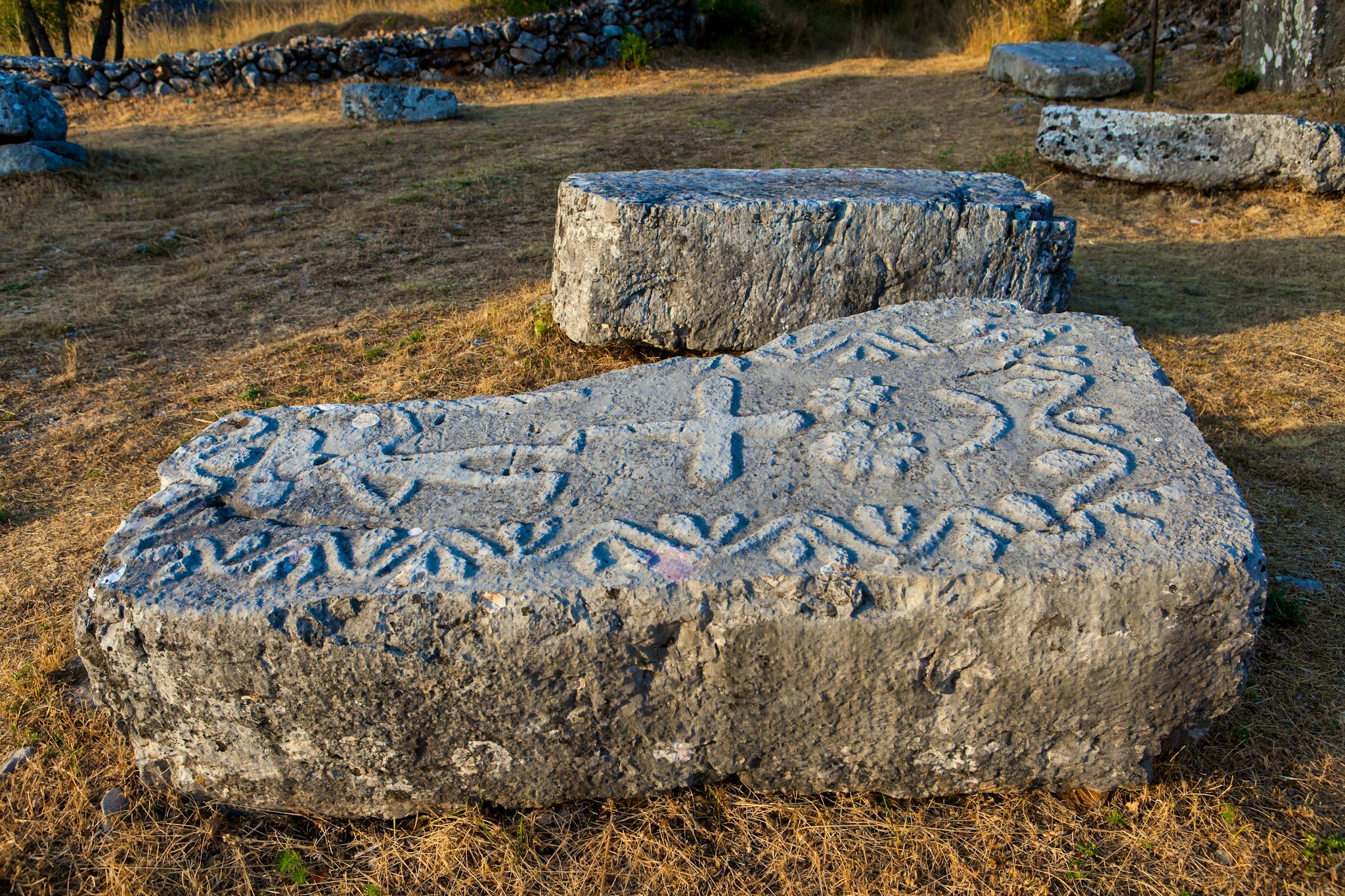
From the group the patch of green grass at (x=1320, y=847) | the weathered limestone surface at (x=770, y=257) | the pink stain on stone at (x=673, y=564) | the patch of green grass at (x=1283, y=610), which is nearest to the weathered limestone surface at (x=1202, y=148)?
the weathered limestone surface at (x=770, y=257)

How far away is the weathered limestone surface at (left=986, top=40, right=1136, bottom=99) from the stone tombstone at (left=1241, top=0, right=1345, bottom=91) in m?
0.86

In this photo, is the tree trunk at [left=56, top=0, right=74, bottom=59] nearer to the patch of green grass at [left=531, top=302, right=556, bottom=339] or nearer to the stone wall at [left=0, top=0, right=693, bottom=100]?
the stone wall at [left=0, top=0, right=693, bottom=100]

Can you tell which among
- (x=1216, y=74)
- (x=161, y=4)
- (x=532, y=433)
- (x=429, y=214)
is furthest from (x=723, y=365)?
(x=161, y=4)

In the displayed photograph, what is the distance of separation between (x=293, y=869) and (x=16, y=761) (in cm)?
72

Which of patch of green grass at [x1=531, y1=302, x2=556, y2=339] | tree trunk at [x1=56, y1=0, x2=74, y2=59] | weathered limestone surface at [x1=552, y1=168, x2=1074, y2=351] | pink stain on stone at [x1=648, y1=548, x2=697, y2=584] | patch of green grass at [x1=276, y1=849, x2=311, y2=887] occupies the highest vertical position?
tree trunk at [x1=56, y1=0, x2=74, y2=59]

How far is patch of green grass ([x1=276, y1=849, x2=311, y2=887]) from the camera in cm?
174

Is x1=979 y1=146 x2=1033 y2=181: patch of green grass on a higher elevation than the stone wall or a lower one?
lower

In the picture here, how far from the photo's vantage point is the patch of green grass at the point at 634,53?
995 cm

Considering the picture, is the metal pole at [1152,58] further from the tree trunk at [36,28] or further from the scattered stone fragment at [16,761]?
the tree trunk at [36,28]

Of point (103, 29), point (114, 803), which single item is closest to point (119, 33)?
point (103, 29)

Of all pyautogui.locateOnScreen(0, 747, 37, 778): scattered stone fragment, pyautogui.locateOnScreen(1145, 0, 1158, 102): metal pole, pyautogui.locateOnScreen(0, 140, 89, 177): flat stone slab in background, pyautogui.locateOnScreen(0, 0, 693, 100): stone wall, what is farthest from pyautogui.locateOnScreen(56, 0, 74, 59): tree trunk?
pyautogui.locateOnScreen(0, 747, 37, 778): scattered stone fragment

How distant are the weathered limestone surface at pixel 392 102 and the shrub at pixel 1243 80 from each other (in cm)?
644

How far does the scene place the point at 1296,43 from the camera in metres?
6.59

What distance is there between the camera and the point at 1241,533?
171 centimetres
